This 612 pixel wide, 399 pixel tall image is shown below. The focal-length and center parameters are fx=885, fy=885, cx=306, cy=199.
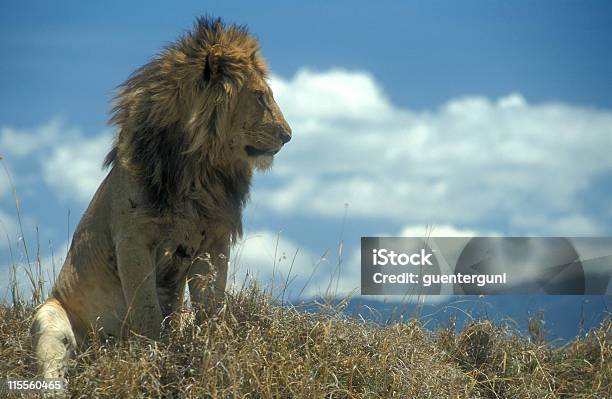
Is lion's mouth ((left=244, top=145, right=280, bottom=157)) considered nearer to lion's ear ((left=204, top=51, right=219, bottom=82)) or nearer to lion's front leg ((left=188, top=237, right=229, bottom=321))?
lion's ear ((left=204, top=51, right=219, bottom=82))

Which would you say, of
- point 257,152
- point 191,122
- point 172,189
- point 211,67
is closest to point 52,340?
point 172,189

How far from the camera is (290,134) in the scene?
5266mm

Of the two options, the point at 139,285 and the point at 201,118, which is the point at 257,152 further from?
the point at 139,285

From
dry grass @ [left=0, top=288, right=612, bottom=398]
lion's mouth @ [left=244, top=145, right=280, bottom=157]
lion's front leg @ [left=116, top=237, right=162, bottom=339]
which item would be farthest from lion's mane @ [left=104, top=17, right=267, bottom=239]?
dry grass @ [left=0, top=288, right=612, bottom=398]

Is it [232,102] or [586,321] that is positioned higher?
[232,102]

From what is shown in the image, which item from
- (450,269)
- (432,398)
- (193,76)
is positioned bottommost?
(432,398)

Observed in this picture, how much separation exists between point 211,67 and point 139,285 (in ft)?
→ 4.46

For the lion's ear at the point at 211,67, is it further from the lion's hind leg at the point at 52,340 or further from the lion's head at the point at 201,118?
the lion's hind leg at the point at 52,340

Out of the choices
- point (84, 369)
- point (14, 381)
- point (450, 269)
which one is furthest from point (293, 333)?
point (450, 269)

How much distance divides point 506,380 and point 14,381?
3.24 meters

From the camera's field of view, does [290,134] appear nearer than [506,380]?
Yes

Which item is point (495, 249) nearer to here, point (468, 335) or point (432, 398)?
point (468, 335)

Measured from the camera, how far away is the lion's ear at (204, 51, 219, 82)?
5.28 m

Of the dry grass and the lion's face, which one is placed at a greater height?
the lion's face
